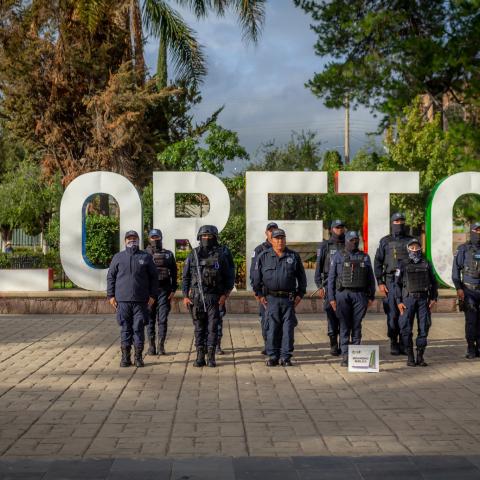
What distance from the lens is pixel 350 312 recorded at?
1098 centimetres

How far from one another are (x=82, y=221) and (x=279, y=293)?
338 inches

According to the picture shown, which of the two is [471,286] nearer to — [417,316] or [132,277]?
[417,316]

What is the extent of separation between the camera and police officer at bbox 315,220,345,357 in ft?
38.7

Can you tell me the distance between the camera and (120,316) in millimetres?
10609

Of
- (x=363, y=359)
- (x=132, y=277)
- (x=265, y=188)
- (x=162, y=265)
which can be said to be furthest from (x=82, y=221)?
(x=363, y=359)

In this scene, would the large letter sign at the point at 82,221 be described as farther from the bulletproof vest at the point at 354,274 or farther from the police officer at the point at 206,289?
the bulletproof vest at the point at 354,274

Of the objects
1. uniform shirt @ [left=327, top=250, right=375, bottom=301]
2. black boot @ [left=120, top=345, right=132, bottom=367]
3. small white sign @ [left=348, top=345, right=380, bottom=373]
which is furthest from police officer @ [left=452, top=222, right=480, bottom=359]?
black boot @ [left=120, top=345, right=132, bottom=367]

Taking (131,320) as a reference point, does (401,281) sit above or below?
above

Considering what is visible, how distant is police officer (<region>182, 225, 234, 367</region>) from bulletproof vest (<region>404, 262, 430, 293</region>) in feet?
7.83

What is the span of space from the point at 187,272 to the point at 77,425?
401 cm

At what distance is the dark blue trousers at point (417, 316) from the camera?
10570mm

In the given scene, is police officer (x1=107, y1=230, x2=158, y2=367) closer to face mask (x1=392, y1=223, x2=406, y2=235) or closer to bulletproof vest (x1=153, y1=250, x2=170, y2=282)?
bulletproof vest (x1=153, y1=250, x2=170, y2=282)

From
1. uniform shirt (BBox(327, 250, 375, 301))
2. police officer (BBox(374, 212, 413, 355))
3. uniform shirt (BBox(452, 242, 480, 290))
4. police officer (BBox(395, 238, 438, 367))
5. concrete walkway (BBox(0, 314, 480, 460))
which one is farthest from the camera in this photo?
police officer (BBox(374, 212, 413, 355))

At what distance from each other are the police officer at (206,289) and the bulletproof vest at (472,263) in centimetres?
346
